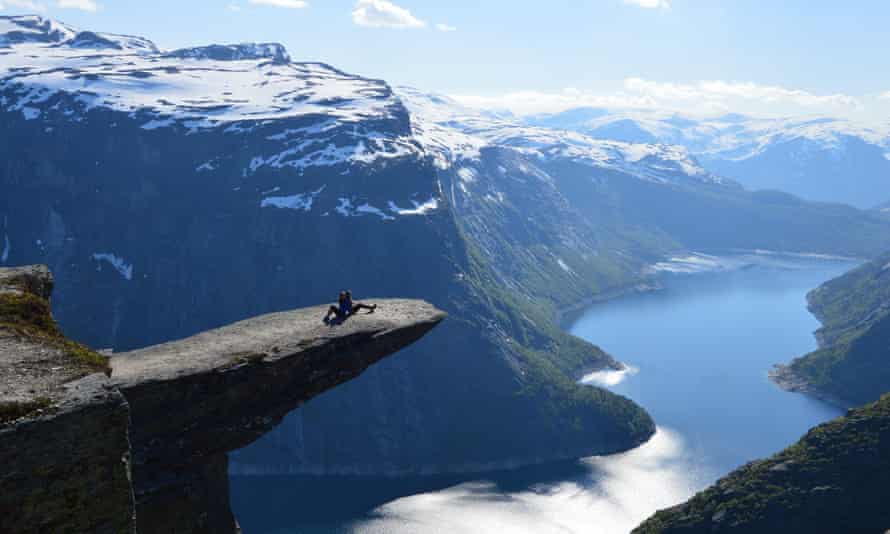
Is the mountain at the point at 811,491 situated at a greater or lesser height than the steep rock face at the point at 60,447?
lesser

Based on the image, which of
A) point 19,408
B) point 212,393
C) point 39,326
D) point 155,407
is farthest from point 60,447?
point 212,393

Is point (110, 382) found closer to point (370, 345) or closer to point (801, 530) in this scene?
point (370, 345)

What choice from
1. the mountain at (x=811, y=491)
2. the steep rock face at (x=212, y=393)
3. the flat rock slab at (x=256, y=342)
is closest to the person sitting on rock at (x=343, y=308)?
the flat rock slab at (x=256, y=342)

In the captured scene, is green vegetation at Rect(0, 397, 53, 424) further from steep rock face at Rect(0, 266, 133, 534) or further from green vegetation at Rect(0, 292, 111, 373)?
green vegetation at Rect(0, 292, 111, 373)

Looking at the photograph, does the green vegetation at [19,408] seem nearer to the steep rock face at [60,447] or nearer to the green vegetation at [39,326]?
A: the steep rock face at [60,447]

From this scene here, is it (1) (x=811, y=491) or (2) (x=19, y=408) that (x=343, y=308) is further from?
(1) (x=811, y=491)

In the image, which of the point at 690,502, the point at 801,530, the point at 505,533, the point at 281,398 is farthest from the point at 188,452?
the point at 505,533
